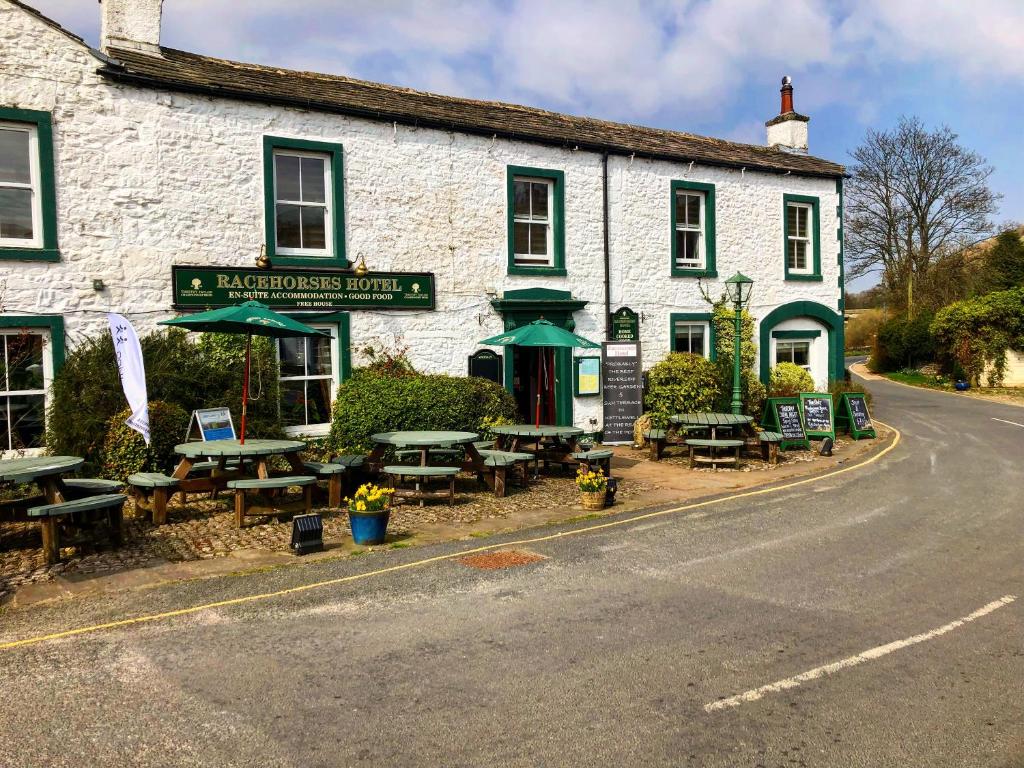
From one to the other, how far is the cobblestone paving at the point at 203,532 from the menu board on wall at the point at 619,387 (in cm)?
485

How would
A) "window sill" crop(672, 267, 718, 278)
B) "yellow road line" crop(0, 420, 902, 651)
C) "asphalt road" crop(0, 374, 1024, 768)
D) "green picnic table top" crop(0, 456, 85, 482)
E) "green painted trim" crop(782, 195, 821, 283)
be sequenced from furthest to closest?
"green painted trim" crop(782, 195, 821, 283), "window sill" crop(672, 267, 718, 278), "green picnic table top" crop(0, 456, 85, 482), "yellow road line" crop(0, 420, 902, 651), "asphalt road" crop(0, 374, 1024, 768)

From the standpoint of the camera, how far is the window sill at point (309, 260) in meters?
13.6

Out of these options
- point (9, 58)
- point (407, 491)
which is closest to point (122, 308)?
point (9, 58)

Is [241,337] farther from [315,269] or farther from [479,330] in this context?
[479,330]

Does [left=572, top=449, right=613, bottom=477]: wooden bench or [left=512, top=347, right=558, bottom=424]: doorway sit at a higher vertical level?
[left=512, top=347, right=558, bottom=424]: doorway

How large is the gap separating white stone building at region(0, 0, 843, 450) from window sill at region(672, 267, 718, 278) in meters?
0.06

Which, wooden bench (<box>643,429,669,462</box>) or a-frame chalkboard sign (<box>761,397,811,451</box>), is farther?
a-frame chalkboard sign (<box>761,397,811,451</box>)

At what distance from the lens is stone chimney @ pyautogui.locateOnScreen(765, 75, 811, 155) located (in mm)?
22016

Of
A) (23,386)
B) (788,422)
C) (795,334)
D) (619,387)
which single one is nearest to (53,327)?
(23,386)

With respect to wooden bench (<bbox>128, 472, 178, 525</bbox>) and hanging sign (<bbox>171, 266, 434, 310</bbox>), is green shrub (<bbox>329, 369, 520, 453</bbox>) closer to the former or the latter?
hanging sign (<bbox>171, 266, 434, 310</bbox>)

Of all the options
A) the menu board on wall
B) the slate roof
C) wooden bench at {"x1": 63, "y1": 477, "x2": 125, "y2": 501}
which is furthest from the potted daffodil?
the menu board on wall

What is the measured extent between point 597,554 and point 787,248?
1427 cm

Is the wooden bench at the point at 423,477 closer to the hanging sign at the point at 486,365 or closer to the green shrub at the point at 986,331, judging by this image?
the hanging sign at the point at 486,365

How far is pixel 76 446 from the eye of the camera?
37.1 ft
